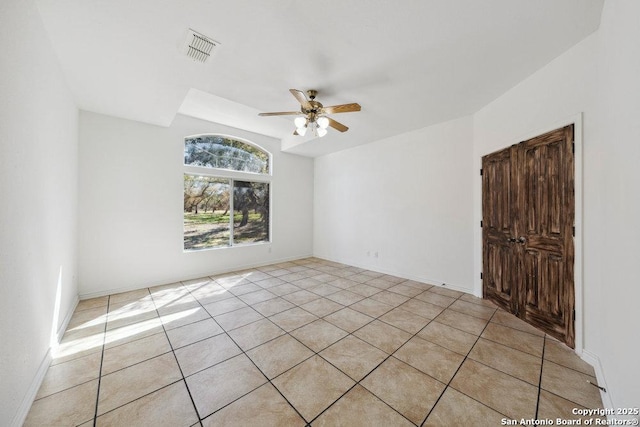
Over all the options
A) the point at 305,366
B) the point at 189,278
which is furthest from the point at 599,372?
the point at 189,278

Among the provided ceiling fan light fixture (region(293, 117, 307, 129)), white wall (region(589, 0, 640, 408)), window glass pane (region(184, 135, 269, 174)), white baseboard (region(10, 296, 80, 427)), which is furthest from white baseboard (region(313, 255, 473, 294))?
white baseboard (region(10, 296, 80, 427))

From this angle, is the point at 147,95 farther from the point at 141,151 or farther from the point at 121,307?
the point at 121,307

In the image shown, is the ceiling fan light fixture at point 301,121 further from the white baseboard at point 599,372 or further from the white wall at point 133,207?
the white baseboard at point 599,372

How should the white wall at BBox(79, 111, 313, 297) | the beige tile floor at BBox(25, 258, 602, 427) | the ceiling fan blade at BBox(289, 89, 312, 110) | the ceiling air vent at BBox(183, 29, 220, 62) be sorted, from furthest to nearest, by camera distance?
the white wall at BBox(79, 111, 313, 297) < the ceiling fan blade at BBox(289, 89, 312, 110) < the ceiling air vent at BBox(183, 29, 220, 62) < the beige tile floor at BBox(25, 258, 602, 427)

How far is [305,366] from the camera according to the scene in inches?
76.0

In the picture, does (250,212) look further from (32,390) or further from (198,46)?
(32,390)

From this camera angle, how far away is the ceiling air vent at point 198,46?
202 cm

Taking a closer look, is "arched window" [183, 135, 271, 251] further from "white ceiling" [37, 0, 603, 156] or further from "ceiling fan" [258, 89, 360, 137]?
"ceiling fan" [258, 89, 360, 137]

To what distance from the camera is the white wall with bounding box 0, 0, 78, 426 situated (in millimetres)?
1344

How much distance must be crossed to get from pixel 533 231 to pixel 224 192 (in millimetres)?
5078

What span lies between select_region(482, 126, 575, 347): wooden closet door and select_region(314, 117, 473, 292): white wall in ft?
1.35

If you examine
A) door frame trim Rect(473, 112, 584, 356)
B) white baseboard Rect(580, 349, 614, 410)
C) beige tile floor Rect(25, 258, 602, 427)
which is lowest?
beige tile floor Rect(25, 258, 602, 427)

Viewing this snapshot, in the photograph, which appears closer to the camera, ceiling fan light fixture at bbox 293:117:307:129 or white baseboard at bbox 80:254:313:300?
ceiling fan light fixture at bbox 293:117:307:129

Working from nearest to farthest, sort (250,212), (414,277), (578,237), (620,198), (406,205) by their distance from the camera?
1. (620,198)
2. (578,237)
3. (414,277)
4. (406,205)
5. (250,212)
